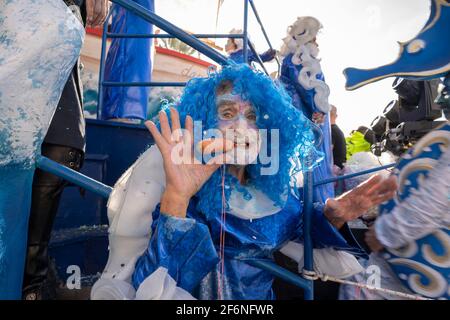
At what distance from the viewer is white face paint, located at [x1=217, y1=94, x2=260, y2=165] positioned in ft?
3.43

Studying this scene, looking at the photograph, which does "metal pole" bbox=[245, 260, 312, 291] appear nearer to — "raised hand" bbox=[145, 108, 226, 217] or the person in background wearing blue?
"raised hand" bbox=[145, 108, 226, 217]

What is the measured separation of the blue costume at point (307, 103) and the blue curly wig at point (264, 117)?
0.60m

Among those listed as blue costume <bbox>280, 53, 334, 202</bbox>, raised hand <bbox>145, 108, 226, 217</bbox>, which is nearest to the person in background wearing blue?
blue costume <bbox>280, 53, 334, 202</bbox>

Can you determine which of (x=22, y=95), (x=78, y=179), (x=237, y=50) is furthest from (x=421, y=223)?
(x=237, y=50)

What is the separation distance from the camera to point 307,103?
1.93 meters

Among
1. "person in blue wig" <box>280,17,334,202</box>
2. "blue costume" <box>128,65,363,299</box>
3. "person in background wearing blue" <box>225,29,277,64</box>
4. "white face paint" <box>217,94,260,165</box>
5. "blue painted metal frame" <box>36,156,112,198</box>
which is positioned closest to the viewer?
"blue costume" <box>128,65,363,299</box>

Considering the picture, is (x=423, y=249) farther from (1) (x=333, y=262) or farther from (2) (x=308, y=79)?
(2) (x=308, y=79)

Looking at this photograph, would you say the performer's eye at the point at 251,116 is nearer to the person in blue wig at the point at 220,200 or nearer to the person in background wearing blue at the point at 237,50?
the person in blue wig at the point at 220,200

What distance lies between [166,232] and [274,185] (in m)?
0.50

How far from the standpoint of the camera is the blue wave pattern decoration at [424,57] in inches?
42.5

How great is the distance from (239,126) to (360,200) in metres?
0.48

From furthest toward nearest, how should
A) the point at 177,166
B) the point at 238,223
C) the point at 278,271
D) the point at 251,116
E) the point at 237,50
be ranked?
the point at 237,50 < the point at 251,116 < the point at 238,223 < the point at 278,271 < the point at 177,166

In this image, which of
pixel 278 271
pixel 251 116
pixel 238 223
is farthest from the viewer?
pixel 251 116
